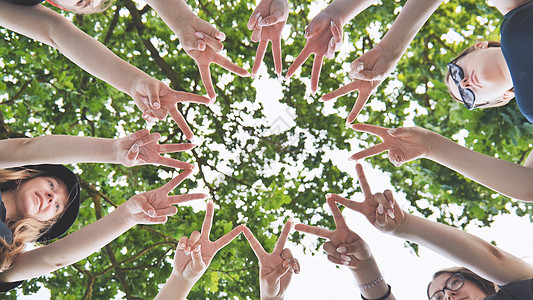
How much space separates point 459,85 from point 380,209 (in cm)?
112

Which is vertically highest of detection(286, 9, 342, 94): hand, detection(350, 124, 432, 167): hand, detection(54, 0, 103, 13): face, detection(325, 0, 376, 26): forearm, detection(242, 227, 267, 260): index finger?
detection(54, 0, 103, 13): face

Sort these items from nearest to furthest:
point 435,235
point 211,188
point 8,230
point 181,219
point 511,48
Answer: point 511,48 → point 8,230 → point 435,235 → point 181,219 → point 211,188

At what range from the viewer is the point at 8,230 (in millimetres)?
2848

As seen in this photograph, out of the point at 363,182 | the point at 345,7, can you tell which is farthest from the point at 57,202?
the point at 345,7

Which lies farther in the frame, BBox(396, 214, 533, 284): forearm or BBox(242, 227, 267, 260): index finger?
BBox(242, 227, 267, 260): index finger

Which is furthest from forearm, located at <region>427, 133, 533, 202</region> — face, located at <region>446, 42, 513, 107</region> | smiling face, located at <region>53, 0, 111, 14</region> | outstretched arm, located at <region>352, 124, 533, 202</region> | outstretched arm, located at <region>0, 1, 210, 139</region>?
smiling face, located at <region>53, 0, 111, 14</region>

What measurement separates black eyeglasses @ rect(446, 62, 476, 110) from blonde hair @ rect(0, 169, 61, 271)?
315cm

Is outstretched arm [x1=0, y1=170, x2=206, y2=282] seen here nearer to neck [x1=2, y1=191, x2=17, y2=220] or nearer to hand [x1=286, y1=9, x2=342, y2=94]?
neck [x1=2, y1=191, x2=17, y2=220]

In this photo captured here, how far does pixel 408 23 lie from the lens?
3.02 m

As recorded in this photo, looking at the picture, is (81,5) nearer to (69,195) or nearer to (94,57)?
(94,57)

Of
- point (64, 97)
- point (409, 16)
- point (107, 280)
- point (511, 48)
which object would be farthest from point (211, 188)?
point (511, 48)

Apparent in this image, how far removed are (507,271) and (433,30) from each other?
3558 millimetres

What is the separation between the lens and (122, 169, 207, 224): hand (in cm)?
304

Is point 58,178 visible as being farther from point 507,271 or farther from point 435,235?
point 507,271
